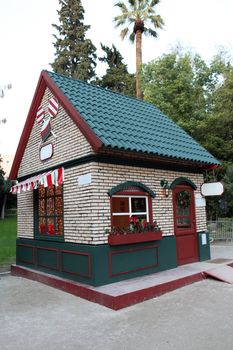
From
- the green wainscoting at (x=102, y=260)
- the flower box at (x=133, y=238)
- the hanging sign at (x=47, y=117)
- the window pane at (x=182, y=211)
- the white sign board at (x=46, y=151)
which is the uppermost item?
the hanging sign at (x=47, y=117)

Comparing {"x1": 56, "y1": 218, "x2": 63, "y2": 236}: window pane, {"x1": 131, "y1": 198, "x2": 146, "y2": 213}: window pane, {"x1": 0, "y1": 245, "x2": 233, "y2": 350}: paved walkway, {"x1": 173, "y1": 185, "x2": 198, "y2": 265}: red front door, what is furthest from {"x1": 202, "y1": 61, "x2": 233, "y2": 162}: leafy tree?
{"x1": 0, "y1": 245, "x2": 233, "y2": 350}: paved walkway

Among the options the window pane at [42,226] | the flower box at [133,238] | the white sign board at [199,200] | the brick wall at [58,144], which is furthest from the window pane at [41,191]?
the white sign board at [199,200]

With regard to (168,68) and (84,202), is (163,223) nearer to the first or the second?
(84,202)

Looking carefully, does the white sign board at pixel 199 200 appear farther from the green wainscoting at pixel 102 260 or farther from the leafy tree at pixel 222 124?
the leafy tree at pixel 222 124

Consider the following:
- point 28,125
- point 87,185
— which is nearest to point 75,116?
point 87,185

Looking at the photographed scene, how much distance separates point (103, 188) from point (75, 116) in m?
1.84

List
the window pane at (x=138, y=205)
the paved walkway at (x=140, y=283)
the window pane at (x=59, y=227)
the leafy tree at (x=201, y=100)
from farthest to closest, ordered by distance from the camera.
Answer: the leafy tree at (x=201, y=100), the window pane at (x=59, y=227), the window pane at (x=138, y=205), the paved walkway at (x=140, y=283)

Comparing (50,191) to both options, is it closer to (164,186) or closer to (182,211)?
(164,186)

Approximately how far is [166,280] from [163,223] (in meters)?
1.81

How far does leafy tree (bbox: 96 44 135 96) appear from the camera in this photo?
31141mm

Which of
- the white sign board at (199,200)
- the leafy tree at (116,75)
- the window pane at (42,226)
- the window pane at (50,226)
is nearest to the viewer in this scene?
the window pane at (50,226)

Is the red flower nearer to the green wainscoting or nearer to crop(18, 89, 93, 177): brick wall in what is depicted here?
the green wainscoting

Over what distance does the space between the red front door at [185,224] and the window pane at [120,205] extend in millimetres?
1759

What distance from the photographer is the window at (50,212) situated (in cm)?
874
